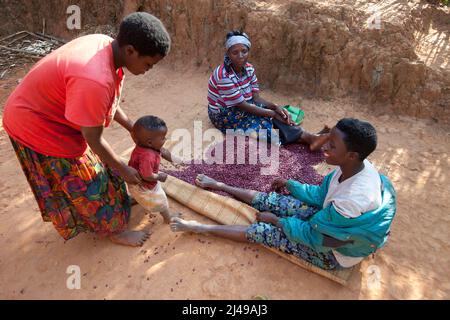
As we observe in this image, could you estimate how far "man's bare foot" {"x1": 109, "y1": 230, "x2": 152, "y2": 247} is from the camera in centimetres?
260

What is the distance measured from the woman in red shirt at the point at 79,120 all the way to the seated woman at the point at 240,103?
142 centimetres

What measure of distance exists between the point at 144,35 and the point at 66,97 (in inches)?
19.6

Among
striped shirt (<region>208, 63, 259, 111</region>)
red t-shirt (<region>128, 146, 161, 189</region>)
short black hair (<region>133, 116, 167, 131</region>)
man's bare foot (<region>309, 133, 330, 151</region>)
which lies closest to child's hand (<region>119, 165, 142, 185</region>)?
red t-shirt (<region>128, 146, 161, 189</region>)

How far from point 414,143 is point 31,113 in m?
3.57

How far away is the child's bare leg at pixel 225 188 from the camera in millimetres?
2902

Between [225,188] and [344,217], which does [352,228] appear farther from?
[225,188]

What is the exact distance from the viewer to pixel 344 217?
79.5 inches

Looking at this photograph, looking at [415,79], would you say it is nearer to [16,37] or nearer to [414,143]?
[414,143]

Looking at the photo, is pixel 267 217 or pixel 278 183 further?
pixel 278 183

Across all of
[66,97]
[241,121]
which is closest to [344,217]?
[66,97]

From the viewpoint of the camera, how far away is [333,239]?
82.9 inches

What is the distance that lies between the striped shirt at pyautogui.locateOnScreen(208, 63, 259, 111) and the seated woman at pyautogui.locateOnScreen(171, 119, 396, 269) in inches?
60.1

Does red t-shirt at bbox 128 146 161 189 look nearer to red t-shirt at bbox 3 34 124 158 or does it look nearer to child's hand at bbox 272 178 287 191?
red t-shirt at bbox 3 34 124 158
